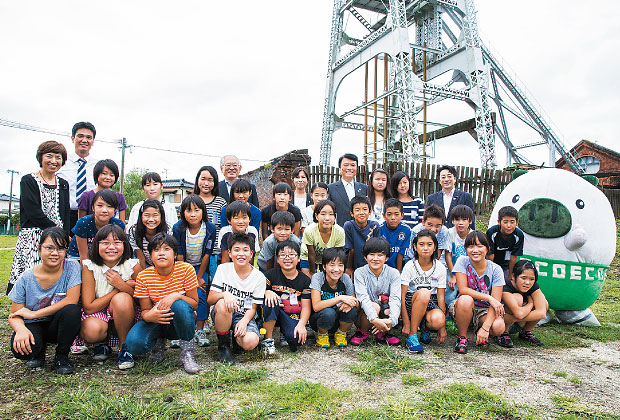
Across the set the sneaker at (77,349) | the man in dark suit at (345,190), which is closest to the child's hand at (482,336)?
the man in dark suit at (345,190)

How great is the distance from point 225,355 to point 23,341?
4.22ft

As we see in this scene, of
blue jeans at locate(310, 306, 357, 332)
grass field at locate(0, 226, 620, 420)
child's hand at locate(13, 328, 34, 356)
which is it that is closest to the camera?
grass field at locate(0, 226, 620, 420)

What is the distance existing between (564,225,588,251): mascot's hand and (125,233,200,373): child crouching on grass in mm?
3447

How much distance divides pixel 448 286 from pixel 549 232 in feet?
3.83

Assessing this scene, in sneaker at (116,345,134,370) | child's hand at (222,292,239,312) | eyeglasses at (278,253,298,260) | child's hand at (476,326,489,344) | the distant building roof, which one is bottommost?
sneaker at (116,345,134,370)

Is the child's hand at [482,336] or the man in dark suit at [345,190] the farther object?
the man in dark suit at [345,190]

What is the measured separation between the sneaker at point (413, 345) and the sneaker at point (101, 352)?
2.28 m

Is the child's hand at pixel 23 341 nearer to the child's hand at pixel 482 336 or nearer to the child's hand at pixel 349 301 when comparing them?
the child's hand at pixel 349 301

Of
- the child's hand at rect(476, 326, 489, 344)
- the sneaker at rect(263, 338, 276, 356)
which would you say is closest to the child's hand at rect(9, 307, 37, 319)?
the sneaker at rect(263, 338, 276, 356)

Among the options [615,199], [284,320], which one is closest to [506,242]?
[284,320]

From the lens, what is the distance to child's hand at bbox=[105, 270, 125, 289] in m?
3.01

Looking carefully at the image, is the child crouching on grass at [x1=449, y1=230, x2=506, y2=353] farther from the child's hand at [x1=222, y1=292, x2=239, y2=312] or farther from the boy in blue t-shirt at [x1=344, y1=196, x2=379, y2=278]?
the child's hand at [x1=222, y1=292, x2=239, y2=312]

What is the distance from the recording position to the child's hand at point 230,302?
3078 millimetres

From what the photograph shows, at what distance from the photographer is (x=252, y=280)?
335 cm
